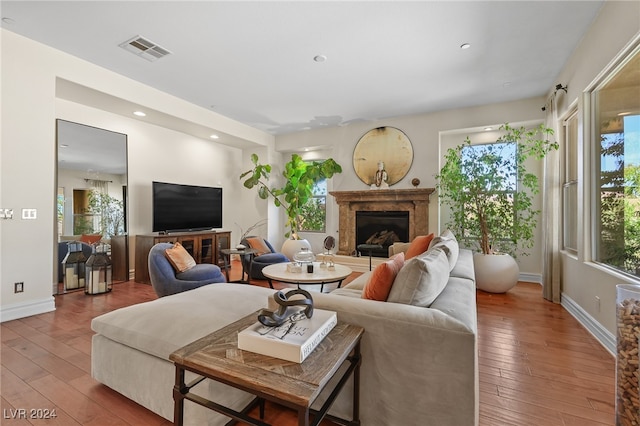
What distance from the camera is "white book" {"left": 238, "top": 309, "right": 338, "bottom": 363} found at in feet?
3.25

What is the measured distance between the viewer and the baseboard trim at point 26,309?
9.17 feet

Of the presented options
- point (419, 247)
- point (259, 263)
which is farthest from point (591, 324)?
point (259, 263)

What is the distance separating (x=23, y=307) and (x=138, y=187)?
7.55 ft

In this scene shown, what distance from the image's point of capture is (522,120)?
174 inches

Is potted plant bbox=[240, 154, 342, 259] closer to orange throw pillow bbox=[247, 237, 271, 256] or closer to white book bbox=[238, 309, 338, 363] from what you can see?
orange throw pillow bbox=[247, 237, 271, 256]

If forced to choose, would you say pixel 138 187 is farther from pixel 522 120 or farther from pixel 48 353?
pixel 522 120

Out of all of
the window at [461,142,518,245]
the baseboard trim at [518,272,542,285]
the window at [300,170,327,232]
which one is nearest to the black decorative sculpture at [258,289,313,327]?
the window at [461,142,518,245]

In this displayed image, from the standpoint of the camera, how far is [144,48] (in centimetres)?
311

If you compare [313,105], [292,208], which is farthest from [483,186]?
[292,208]

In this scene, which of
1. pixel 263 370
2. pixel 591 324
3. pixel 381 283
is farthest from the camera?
pixel 591 324

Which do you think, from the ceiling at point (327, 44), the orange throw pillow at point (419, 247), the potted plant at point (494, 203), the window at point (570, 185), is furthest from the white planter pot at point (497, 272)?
the ceiling at point (327, 44)

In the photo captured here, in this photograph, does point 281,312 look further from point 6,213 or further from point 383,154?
point 383,154

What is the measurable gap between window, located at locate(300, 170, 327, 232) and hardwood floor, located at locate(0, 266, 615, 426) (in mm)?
3788

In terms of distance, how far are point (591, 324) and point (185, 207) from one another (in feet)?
18.7
